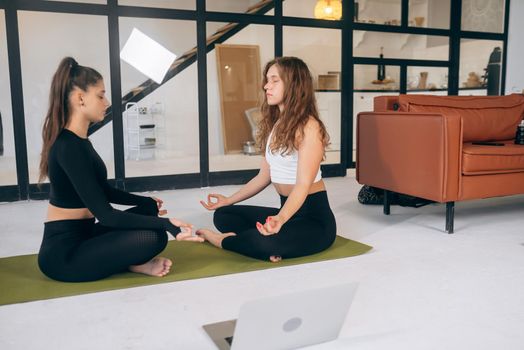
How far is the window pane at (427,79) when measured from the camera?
241 inches

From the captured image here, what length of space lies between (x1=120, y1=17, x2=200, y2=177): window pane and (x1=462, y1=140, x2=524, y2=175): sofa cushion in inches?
104

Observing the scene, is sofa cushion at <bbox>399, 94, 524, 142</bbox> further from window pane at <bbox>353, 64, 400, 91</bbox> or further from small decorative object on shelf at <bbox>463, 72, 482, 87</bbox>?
small decorative object on shelf at <bbox>463, 72, 482, 87</bbox>

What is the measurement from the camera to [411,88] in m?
6.13

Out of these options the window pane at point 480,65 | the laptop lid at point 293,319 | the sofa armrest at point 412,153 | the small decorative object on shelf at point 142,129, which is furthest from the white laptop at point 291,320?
the window pane at point 480,65

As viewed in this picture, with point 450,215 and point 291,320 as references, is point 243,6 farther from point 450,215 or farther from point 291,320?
point 291,320

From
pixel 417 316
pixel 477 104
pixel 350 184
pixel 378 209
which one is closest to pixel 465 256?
pixel 417 316

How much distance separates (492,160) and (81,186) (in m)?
2.40

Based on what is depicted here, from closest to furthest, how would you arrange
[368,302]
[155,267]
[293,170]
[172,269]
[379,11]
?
[368,302], [155,267], [172,269], [293,170], [379,11]

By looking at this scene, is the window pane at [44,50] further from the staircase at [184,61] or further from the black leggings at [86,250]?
the black leggings at [86,250]

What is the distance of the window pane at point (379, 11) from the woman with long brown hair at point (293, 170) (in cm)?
357

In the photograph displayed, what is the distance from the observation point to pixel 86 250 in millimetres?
2096

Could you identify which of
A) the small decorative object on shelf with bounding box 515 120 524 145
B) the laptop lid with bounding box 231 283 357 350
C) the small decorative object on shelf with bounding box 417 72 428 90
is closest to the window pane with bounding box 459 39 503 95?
the small decorative object on shelf with bounding box 417 72 428 90

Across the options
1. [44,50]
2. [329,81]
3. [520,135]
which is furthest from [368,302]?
[329,81]

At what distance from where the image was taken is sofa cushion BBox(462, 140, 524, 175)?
303cm
